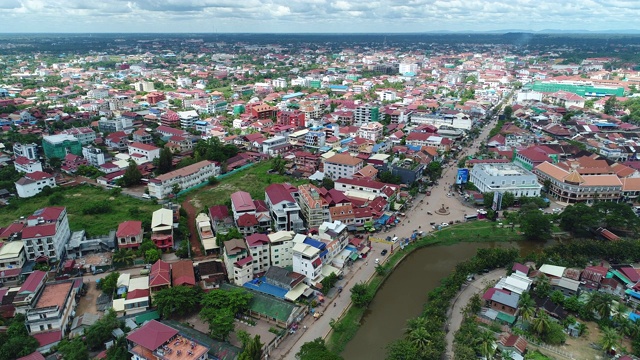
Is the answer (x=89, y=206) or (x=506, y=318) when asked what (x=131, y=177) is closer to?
(x=89, y=206)

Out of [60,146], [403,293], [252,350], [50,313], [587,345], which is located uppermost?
[60,146]

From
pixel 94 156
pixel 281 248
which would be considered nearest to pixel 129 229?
pixel 281 248

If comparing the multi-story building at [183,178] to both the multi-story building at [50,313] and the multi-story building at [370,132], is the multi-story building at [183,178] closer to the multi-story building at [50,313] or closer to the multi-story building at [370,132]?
the multi-story building at [50,313]

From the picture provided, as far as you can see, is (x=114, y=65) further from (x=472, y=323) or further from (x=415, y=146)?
(x=472, y=323)

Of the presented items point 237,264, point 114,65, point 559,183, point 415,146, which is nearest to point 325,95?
point 415,146

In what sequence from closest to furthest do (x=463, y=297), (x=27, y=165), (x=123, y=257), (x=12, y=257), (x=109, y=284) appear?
1. (x=463, y=297)
2. (x=109, y=284)
3. (x=12, y=257)
4. (x=123, y=257)
5. (x=27, y=165)
